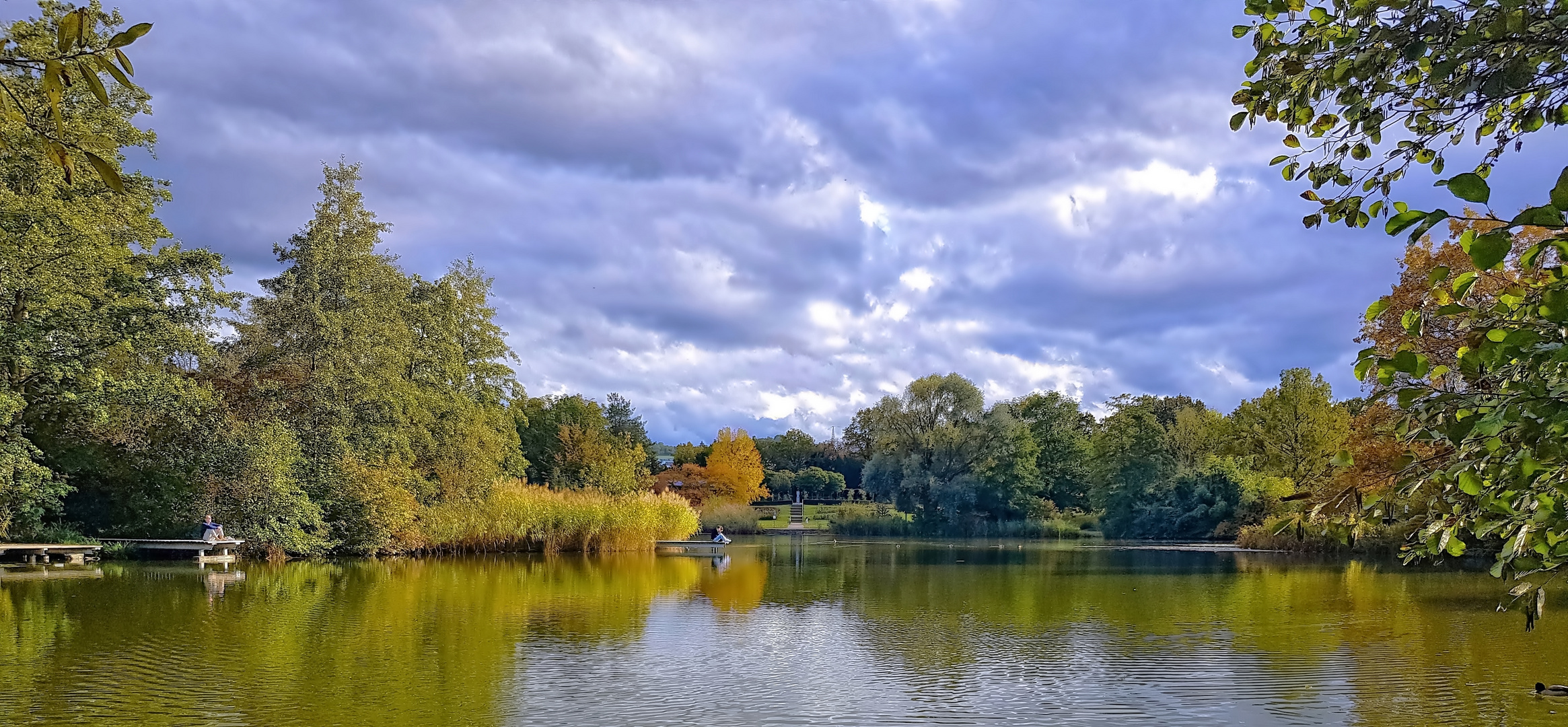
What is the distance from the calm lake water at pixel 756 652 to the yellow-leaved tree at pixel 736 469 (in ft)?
143

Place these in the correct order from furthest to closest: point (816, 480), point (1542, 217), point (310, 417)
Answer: point (816, 480)
point (310, 417)
point (1542, 217)

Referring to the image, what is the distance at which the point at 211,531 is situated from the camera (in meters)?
22.8

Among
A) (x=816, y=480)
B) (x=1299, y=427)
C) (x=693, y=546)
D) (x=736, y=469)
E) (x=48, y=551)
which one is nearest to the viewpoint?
(x=48, y=551)

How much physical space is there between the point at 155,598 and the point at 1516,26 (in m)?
17.9

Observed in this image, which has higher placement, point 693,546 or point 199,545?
point 199,545

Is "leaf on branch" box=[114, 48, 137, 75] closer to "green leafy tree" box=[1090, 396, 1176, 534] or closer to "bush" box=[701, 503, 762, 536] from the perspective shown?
"green leafy tree" box=[1090, 396, 1176, 534]

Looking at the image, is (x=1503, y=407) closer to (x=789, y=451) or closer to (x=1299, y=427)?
(x=1299, y=427)

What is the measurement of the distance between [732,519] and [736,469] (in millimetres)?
13833

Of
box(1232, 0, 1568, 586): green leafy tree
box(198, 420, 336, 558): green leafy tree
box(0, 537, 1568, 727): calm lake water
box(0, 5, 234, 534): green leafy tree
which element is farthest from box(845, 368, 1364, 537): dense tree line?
box(1232, 0, 1568, 586): green leafy tree

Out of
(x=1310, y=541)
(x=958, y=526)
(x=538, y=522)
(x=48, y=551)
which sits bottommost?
(x=958, y=526)

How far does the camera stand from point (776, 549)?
3444 cm

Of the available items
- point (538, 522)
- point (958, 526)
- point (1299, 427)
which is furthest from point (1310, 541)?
point (538, 522)

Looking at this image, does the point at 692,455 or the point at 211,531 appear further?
the point at 692,455

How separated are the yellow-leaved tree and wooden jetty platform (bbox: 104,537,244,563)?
39.5 meters
